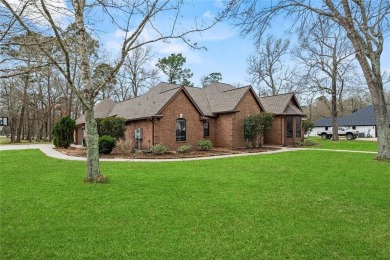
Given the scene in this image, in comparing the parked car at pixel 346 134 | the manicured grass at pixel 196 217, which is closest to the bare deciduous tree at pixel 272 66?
the parked car at pixel 346 134

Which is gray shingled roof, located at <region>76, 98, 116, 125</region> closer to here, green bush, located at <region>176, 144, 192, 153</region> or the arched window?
the arched window

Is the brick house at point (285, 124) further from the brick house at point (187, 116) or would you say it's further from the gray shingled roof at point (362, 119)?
the gray shingled roof at point (362, 119)

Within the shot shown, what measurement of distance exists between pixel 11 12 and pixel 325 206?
281 inches

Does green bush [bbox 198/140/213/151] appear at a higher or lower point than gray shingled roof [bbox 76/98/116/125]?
lower

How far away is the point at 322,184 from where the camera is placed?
27.2 ft

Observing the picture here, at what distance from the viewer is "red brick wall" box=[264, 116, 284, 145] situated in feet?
81.6

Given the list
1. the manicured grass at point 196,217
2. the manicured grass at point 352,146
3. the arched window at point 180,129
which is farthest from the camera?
the manicured grass at point 352,146

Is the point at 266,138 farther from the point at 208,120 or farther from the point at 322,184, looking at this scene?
the point at 322,184

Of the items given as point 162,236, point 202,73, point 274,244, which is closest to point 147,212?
point 162,236

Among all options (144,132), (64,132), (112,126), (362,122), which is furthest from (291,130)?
(362,122)

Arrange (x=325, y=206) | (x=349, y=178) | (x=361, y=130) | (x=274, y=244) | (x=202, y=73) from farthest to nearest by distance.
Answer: (x=202, y=73), (x=361, y=130), (x=349, y=178), (x=325, y=206), (x=274, y=244)

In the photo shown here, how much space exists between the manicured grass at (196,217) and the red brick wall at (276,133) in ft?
51.0

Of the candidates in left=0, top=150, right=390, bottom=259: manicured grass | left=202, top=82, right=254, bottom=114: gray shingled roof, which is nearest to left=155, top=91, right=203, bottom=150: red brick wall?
left=202, top=82, right=254, bottom=114: gray shingled roof

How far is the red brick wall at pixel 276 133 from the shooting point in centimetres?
2488
